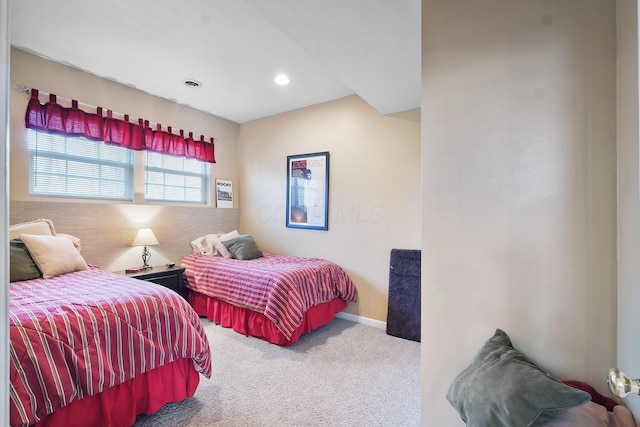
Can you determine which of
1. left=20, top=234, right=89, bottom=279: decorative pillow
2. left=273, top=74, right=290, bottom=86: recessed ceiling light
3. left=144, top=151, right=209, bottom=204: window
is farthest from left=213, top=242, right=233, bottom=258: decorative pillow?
left=273, top=74, right=290, bottom=86: recessed ceiling light

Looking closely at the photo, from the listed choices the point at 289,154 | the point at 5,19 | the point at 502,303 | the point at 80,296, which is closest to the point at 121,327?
the point at 80,296

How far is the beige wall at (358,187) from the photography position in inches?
122

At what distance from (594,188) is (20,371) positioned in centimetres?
240

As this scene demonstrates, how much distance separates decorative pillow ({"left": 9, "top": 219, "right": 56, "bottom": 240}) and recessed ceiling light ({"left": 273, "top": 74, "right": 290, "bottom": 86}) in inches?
101

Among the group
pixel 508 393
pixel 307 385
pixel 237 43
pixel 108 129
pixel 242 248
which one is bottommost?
pixel 307 385

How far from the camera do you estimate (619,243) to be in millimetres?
943

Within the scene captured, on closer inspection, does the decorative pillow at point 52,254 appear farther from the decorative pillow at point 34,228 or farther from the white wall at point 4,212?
the white wall at point 4,212

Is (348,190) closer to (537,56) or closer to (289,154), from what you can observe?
(289,154)

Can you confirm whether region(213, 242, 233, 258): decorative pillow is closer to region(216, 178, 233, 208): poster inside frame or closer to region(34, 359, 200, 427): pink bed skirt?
region(216, 178, 233, 208): poster inside frame

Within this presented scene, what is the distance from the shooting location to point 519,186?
1.12 meters

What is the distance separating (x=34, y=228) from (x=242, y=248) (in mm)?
1933

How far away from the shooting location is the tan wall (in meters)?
2.60

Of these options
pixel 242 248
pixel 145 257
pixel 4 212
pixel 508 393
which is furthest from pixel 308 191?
pixel 4 212

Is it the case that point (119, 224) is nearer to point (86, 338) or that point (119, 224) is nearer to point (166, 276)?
point (166, 276)
